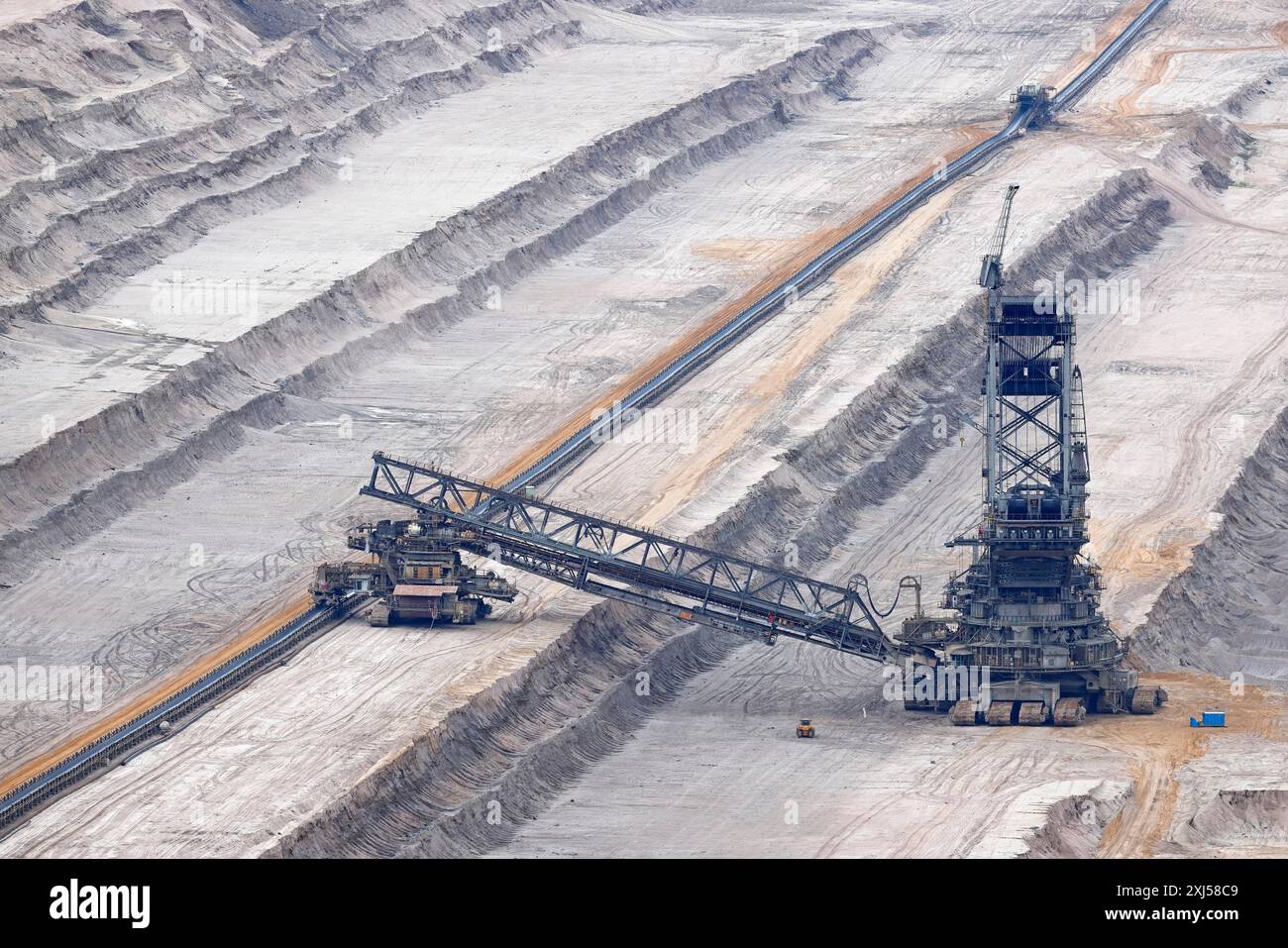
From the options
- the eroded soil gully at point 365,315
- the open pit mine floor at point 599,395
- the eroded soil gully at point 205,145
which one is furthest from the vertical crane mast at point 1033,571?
the eroded soil gully at point 205,145

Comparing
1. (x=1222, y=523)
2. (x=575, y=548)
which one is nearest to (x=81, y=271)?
(x=575, y=548)

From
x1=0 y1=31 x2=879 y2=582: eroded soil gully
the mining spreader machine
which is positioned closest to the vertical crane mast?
the mining spreader machine

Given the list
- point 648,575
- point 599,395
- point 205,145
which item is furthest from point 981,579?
point 205,145

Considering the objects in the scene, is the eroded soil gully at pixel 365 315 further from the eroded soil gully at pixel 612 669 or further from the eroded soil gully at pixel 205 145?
the eroded soil gully at pixel 612 669

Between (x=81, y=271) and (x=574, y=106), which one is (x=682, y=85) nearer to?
(x=574, y=106)

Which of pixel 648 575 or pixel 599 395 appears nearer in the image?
pixel 648 575

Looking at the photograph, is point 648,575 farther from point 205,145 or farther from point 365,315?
point 205,145

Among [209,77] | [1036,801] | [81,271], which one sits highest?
[209,77]
